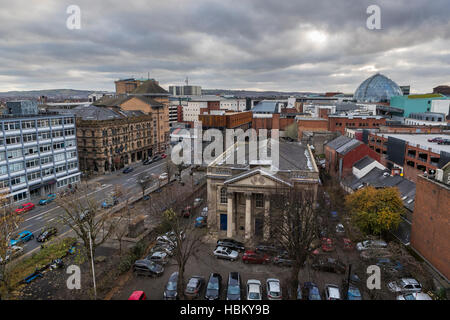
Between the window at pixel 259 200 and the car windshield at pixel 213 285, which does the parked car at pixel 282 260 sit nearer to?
the window at pixel 259 200

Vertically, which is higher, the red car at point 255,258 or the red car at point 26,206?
the red car at point 26,206

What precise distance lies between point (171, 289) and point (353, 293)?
16.9 meters

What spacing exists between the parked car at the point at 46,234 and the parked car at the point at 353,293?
3704cm

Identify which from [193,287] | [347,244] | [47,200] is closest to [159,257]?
[193,287]

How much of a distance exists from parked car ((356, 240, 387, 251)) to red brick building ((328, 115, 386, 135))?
243 feet

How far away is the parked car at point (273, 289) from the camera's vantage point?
87.7ft

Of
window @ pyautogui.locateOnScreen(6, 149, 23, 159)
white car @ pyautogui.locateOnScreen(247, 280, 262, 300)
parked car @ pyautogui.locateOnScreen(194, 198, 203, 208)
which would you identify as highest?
window @ pyautogui.locateOnScreen(6, 149, 23, 159)

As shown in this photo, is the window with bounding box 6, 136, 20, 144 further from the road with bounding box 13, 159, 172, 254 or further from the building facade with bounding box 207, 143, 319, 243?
the building facade with bounding box 207, 143, 319, 243

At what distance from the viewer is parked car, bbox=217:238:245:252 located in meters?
36.4

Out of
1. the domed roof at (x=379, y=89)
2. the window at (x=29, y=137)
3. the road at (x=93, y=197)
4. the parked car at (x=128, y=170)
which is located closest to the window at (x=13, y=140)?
the window at (x=29, y=137)

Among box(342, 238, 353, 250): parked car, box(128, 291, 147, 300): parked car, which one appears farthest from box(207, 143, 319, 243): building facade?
box(128, 291, 147, 300): parked car

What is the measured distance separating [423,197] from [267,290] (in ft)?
68.7

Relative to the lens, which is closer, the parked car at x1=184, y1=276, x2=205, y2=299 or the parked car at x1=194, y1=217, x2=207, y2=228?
the parked car at x1=184, y1=276, x2=205, y2=299

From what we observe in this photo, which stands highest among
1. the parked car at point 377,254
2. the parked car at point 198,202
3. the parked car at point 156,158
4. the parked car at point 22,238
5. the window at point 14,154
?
the window at point 14,154
